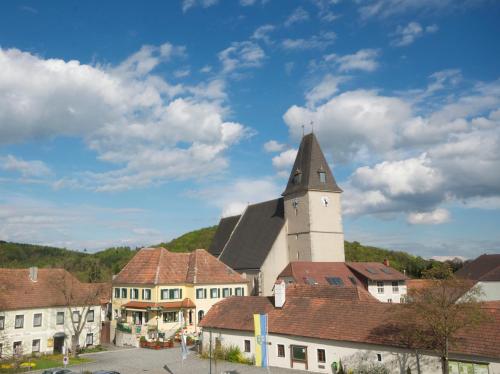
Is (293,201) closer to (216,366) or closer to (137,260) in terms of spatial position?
(137,260)

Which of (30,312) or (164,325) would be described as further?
(164,325)

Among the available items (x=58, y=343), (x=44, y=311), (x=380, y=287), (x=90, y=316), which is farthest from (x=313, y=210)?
(x=44, y=311)

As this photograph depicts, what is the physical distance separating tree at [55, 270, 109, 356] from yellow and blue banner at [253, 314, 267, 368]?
619 inches

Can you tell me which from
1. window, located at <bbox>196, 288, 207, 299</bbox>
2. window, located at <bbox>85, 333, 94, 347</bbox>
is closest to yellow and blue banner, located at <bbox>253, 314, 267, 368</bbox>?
window, located at <bbox>196, 288, 207, 299</bbox>

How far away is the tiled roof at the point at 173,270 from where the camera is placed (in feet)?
154

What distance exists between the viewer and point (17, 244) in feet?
346

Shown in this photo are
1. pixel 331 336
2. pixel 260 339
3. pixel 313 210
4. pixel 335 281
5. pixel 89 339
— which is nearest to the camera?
pixel 331 336

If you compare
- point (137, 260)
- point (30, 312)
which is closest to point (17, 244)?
point (137, 260)

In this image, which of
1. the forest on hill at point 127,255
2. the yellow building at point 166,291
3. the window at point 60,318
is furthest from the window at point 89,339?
the forest on hill at point 127,255

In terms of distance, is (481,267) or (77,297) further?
(481,267)

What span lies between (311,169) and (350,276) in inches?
526

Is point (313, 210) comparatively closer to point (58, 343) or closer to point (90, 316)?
point (90, 316)

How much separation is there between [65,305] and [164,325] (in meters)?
8.84

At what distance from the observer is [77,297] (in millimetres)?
41469
